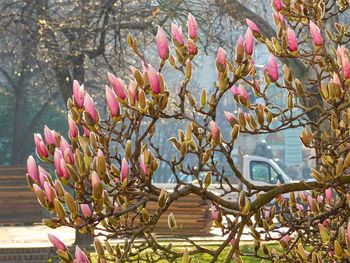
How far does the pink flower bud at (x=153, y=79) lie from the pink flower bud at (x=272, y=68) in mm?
1046

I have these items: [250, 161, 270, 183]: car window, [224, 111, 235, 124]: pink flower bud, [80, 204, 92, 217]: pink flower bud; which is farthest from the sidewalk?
[80, 204, 92, 217]: pink flower bud

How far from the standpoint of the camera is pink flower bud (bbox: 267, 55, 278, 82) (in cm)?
504

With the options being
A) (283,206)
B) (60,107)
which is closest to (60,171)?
(283,206)

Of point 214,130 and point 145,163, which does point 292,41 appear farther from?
point 145,163

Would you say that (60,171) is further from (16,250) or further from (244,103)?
(16,250)

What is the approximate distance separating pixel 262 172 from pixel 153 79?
27.7 metres

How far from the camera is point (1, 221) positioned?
26.8 meters

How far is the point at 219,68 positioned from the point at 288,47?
50 centimetres

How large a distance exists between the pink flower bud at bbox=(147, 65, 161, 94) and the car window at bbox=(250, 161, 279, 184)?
27.3 m

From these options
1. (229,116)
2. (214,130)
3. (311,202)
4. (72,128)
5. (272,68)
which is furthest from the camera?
(311,202)

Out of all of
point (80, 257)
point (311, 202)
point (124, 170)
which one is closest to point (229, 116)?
point (311, 202)

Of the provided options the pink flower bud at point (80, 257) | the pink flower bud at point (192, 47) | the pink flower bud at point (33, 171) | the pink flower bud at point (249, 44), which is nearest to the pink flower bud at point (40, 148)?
the pink flower bud at point (33, 171)

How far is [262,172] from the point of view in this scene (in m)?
31.7

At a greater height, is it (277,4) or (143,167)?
(277,4)
